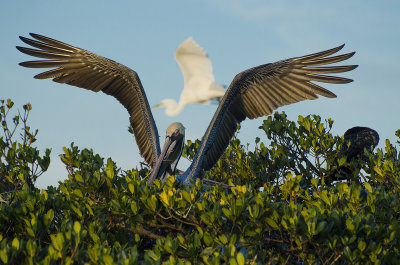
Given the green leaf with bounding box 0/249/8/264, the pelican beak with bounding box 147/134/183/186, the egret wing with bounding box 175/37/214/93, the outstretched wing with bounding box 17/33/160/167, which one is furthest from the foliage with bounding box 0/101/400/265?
the egret wing with bounding box 175/37/214/93

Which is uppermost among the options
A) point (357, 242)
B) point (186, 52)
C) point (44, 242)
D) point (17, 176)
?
point (186, 52)

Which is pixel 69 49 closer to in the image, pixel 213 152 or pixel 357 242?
pixel 213 152

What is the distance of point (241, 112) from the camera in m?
8.88

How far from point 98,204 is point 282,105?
12.6ft

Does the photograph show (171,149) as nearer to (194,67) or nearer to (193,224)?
(193,224)

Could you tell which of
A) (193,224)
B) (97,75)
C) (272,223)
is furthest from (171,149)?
(272,223)

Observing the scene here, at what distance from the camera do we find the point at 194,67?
1722cm

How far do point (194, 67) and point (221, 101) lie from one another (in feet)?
28.9

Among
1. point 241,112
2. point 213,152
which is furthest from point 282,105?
point 213,152

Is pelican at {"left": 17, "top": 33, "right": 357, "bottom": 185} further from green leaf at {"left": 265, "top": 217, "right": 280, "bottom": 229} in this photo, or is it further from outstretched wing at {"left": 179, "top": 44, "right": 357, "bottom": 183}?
green leaf at {"left": 265, "top": 217, "right": 280, "bottom": 229}

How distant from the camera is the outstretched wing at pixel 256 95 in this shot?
27.7 feet

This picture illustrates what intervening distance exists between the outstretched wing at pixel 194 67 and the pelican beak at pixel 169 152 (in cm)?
811

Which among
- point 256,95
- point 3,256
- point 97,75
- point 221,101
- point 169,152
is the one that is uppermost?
point 256,95

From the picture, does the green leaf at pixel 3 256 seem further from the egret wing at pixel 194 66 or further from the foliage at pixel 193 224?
the egret wing at pixel 194 66
